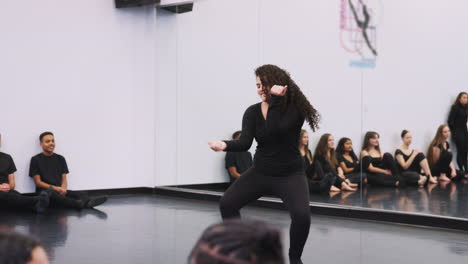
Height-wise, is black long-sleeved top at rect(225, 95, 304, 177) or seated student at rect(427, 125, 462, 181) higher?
black long-sleeved top at rect(225, 95, 304, 177)

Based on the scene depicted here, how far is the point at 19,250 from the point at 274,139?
2912 mm

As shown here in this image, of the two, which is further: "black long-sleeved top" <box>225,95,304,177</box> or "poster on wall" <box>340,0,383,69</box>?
"poster on wall" <box>340,0,383,69</box>

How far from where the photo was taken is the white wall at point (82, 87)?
743 centimetres

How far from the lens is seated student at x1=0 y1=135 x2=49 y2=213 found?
6754 millimetres

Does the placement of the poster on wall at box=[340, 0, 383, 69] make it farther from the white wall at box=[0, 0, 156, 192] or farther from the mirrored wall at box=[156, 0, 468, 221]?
the white wall at box=[0, 0, 156, 192]

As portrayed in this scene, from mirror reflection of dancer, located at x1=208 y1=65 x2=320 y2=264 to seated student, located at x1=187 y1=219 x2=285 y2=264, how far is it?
277cm

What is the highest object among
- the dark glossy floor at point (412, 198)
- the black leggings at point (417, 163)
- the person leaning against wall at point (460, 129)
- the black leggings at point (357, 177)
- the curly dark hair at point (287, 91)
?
the curly dark hair at point (287, 91)

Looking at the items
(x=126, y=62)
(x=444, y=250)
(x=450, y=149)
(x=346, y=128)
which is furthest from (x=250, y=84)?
(x=444, y=250)

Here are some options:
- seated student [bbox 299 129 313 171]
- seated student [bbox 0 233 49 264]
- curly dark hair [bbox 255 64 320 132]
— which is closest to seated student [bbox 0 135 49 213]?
seated student [bbox 299 129 313 171]

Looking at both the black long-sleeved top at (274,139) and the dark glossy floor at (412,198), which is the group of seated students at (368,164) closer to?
the dark glossy floor at (412,198)

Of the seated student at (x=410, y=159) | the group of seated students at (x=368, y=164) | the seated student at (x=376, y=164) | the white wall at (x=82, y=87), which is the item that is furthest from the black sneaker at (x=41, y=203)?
the seated student at (x=410, y=159)

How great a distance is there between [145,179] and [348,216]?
311cm

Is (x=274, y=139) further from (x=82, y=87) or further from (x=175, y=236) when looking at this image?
(x=82, y=87)

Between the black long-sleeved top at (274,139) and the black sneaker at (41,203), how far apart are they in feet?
11.5
